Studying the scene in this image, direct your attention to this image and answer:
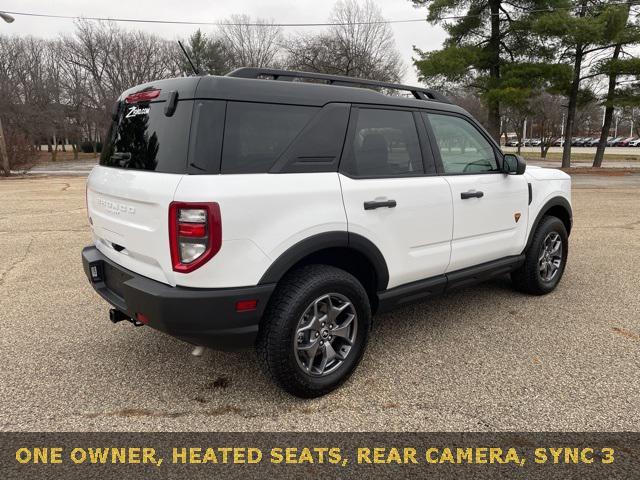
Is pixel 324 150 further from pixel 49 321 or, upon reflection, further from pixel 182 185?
pixel 49 321

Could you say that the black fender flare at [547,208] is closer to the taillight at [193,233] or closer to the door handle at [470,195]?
the door handle at [470,195]

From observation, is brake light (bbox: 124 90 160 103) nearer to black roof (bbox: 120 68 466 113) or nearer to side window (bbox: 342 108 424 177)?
black roof (bbox: 120 68 466 113)

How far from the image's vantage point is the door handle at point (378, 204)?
2.88 metres

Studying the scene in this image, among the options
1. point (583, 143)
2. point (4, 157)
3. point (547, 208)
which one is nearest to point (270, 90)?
point (547, 208)

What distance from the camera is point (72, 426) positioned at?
254 cm

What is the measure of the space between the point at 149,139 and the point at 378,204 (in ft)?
4.68

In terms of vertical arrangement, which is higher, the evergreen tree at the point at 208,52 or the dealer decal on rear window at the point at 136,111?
the evergreen tree at the point at 208,52

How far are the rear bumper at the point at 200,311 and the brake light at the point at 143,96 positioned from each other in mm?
1061

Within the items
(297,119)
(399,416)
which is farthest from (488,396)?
(297,119)

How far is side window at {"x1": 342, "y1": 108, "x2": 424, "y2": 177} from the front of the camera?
2.96 metres

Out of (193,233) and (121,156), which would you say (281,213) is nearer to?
(193,233)

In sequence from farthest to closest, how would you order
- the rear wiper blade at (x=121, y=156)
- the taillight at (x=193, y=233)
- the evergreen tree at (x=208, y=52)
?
the evergreen tree at (x=208, y=52) → the rear wiper blade at (x=121, y=156) → the taillight at (x=193, y=233)

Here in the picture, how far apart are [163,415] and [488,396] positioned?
1939 millimetres

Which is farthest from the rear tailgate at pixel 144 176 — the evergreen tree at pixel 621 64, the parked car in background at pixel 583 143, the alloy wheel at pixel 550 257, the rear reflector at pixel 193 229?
the parked car in background at pixel 583 143
